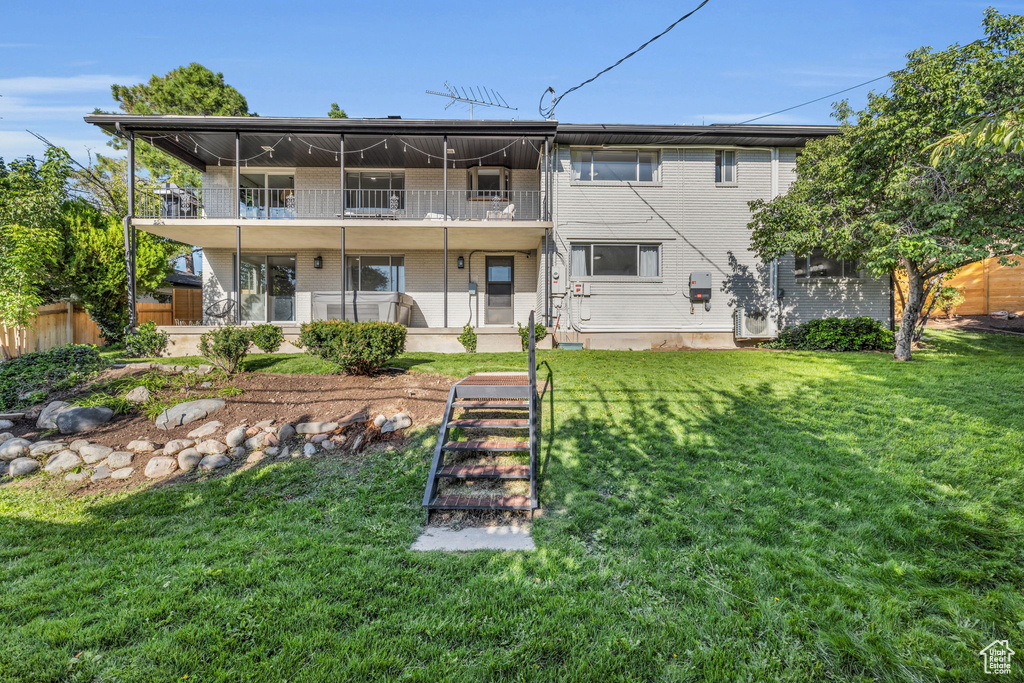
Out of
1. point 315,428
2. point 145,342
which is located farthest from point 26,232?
point 315,428

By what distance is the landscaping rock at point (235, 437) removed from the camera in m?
5.26

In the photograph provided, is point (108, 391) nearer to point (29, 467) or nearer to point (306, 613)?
point (29, 467)

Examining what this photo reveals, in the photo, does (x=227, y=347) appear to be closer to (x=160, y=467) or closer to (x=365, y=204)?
(x=160, y=467)

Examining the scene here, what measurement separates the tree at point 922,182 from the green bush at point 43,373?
45.6 feet

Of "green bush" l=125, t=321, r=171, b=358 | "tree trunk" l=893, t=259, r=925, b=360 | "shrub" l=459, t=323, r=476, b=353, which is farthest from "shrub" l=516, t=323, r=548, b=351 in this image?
"green bush" l=125, t=321, r=171, b=358

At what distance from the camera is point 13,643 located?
2.23 metres

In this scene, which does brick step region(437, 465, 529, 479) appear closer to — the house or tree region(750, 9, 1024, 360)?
the house

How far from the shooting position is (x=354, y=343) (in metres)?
6.95

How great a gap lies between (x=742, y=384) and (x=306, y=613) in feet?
22.0

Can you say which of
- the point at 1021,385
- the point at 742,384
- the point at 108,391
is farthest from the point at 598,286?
the point at 108,391

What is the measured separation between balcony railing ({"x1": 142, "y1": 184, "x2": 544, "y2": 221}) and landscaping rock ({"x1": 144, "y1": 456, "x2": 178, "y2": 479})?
9.87 meters

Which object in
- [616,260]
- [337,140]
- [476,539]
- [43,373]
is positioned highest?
[337,140]

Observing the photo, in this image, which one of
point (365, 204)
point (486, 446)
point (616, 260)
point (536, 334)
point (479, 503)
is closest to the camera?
point (479, 503)

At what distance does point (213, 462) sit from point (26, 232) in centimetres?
841
